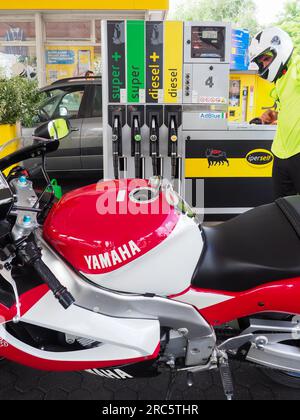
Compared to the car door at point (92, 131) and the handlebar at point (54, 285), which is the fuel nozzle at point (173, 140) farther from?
the handlebar at point (54, 285)

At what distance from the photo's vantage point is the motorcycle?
5.08ft

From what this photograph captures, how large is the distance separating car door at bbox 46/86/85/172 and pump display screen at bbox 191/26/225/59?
→ 2.45m

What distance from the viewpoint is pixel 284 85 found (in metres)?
3.34

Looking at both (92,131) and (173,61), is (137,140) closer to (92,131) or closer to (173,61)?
(173,61)

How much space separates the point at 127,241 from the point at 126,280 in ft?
0.50

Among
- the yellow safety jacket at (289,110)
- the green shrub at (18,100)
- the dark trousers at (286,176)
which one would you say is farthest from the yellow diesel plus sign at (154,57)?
the dark trousers at (286,176)

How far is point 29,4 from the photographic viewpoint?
855 cm

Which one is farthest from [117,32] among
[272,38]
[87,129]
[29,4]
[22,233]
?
[29,4]

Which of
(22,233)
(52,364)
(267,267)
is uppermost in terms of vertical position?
(22,233)

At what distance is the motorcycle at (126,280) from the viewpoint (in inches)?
60.9

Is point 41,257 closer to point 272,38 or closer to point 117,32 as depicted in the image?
point 272,38

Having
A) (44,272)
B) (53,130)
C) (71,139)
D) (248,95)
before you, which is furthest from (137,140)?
(248,95)

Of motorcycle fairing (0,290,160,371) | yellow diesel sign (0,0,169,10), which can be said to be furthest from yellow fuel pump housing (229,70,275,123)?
motorcycle fairing (0,290,160,371)
